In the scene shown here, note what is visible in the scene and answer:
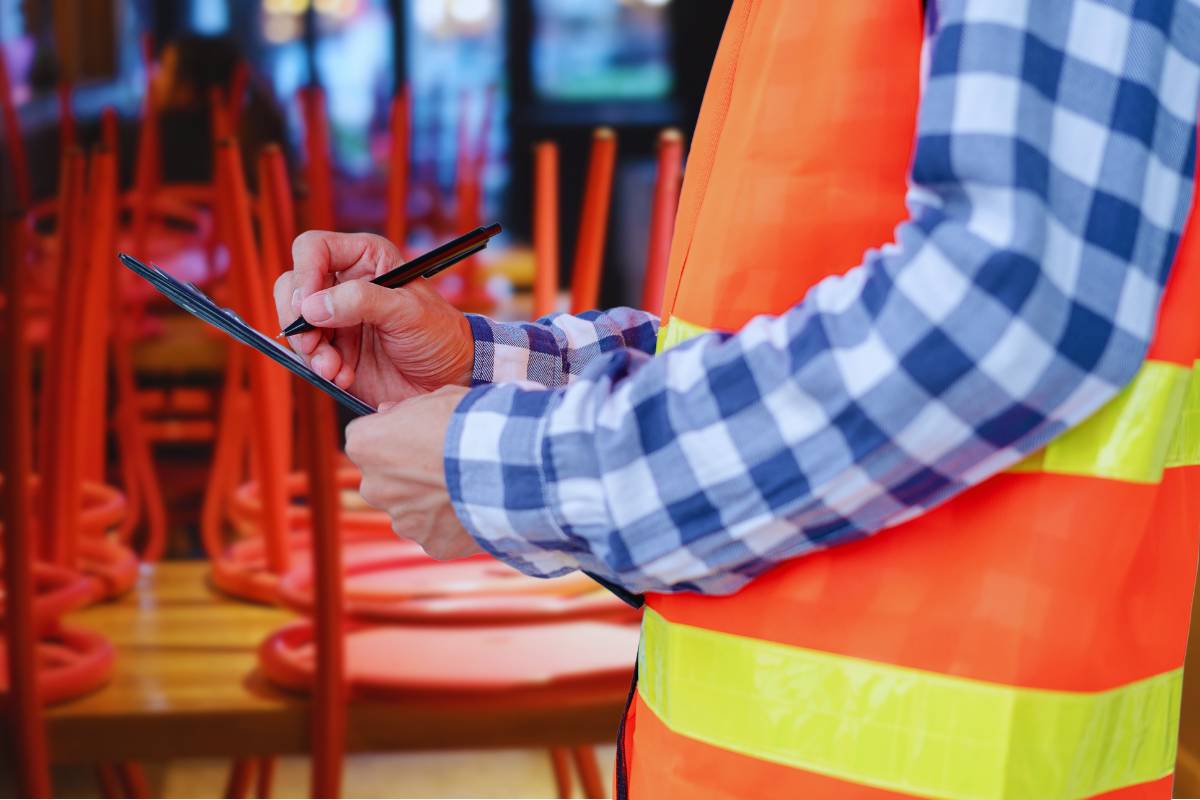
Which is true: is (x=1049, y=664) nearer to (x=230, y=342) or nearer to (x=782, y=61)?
(x=782, y=61)

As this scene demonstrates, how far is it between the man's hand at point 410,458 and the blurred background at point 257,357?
990 mm

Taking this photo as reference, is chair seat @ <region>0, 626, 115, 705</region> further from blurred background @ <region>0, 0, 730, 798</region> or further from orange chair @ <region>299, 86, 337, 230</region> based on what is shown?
orange chair @ <region>299, 86, 337, 230</region>

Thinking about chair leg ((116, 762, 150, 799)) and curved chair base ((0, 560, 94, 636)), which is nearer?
curved chair base ((0, 560, 94, 636))

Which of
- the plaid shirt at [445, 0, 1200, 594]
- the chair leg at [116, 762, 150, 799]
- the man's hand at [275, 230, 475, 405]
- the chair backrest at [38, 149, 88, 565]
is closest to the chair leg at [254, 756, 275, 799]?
the chair leg at [116, 762, 150, 799]

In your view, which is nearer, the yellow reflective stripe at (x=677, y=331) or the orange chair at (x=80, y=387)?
the yellow reflective stripe at (x=677, y=331)

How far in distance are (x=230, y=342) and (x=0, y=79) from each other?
555mm

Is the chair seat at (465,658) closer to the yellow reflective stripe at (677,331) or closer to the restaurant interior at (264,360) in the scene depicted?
the restaurant interior at (264,360)

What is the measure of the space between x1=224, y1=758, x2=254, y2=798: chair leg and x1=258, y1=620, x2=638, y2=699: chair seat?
27cm

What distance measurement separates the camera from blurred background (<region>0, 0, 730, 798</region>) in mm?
1671

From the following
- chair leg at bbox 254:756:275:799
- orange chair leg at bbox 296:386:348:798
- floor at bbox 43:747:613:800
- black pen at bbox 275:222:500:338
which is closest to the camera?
black pen at bbox 275:222:500:338

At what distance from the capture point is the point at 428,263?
74 cm

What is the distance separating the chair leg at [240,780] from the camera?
189 centimetres

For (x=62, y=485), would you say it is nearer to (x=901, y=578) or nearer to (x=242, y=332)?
(x=242, y=332)

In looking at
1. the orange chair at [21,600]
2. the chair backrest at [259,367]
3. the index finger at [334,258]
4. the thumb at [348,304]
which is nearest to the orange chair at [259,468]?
the chair backrest at [259,367]
